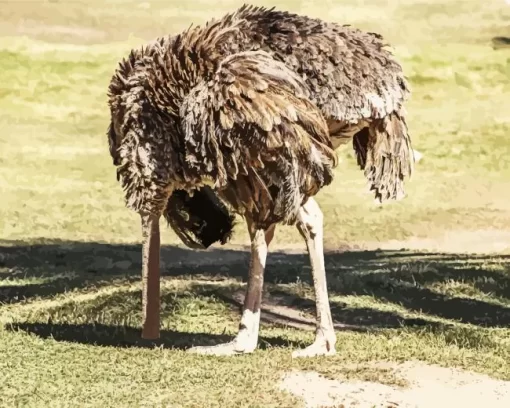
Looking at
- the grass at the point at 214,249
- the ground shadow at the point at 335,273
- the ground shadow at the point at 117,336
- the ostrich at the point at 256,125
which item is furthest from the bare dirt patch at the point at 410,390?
the ground shadow at the point at 335,273

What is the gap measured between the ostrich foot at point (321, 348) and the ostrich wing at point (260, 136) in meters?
0.77

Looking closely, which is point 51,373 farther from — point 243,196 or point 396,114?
point 396,114

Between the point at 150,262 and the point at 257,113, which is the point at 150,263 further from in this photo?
Answer: the point at 257,113

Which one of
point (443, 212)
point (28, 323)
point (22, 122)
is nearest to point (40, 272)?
point (28, 323)

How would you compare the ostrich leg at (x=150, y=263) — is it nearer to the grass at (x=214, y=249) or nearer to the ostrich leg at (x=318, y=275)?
the grass at (x=214, y=249)

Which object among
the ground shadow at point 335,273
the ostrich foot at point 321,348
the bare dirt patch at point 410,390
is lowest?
the bare dirt patch at point 410,390

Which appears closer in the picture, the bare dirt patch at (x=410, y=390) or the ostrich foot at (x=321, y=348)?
the bare dirt patch at (x=410, y=390)

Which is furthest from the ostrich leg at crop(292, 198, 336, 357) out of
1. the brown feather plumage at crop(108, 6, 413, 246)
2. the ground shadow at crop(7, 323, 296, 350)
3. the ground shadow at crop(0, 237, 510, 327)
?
the ground shadow at crop(0, 237, 510, 327)

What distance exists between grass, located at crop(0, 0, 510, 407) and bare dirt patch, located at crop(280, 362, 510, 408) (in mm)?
115

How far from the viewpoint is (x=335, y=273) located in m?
11.4

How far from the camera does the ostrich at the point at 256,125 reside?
20.6 feet

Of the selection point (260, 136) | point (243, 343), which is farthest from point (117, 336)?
point (260, 136)

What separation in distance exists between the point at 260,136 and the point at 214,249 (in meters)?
8.64

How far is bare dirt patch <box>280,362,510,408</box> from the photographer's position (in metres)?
5.71
